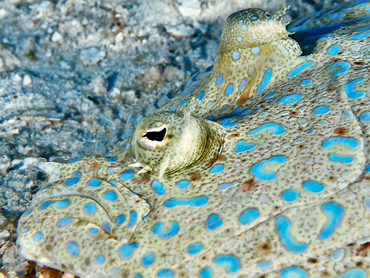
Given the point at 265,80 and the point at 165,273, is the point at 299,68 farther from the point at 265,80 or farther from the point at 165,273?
the point at 165,273

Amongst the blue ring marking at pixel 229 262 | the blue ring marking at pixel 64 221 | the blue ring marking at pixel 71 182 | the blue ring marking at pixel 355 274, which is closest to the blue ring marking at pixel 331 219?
the blue ring marking at pixel 355 274

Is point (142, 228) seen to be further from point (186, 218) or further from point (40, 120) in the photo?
point (40, 120)

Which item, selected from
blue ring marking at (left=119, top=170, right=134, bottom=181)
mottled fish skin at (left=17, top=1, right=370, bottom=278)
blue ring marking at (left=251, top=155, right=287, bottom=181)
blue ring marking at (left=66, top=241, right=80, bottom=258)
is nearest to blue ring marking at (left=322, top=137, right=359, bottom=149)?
mottled fish skin at (left=17, top=1, right=370, bottom=278)

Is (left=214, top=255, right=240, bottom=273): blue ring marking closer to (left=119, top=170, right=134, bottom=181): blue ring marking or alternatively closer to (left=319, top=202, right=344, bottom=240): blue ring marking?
(left=319, top=202, right=344, bottom=240): blue ring marking

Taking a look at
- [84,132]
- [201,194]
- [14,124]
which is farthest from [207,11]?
[201,194]

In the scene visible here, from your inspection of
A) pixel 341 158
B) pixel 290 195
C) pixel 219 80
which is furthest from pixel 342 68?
pixel 290 195

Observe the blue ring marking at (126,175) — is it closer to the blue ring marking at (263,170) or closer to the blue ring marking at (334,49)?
the blue ring marking at (263,170)

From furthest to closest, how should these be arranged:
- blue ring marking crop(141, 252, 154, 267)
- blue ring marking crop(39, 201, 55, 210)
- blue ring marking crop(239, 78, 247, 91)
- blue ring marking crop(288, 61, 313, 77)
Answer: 1. blue ring marking crop(239, 78, 247, 91)
2. blue ring marking crop(288, 61, 313, 77)
3. blue ring marking crop(39, 201, 55, 210)
4. blue ring marking crop(141, 252, 154, 267)
